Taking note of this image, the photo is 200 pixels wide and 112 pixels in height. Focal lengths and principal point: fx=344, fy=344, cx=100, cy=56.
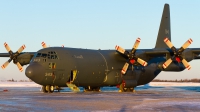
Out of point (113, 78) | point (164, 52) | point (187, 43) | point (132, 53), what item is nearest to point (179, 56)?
point (187, 43)

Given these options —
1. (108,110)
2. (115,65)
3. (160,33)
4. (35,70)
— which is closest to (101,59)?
(115,65)

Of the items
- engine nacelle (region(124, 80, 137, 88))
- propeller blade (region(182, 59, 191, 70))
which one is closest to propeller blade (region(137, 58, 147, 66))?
engine nacelle (region(124, 80, 137, 88))

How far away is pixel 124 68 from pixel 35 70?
30.4ft

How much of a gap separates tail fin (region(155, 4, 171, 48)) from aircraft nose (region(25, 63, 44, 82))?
16.8 m

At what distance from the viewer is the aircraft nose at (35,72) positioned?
26953 millimetres

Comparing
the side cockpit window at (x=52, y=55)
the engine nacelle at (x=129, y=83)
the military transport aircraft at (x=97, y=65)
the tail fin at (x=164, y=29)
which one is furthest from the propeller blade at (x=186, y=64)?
the side cockpit window at (x=52, y=55)

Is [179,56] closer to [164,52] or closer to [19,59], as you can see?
[164,52]

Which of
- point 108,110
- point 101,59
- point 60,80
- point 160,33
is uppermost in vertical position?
point 160,33

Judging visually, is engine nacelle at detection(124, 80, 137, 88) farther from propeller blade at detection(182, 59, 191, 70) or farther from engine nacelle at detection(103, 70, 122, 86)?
propeller blade at detection(182, 59, 191, 70)

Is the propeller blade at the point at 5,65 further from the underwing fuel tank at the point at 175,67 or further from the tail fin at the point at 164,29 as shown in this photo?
the tail fin at the point at 164,29

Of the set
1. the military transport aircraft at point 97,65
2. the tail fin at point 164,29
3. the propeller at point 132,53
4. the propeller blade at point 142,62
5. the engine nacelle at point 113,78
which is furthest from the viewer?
the tail fin at point 164,29

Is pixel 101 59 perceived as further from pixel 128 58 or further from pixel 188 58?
pixel 188 58

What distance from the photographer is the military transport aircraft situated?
92.9ft

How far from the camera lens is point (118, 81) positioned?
33062 mm
